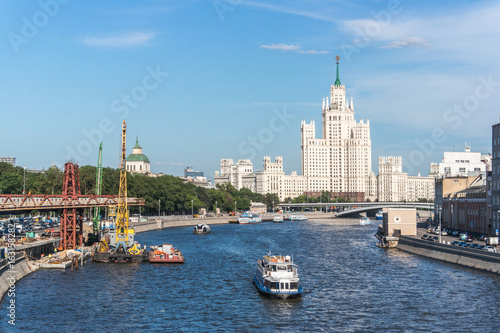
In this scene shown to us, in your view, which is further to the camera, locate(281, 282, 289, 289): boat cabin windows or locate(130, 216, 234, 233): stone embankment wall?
locate(130, 216, 234, 233): stone embankment wall

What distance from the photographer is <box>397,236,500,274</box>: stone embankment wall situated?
72881 mm

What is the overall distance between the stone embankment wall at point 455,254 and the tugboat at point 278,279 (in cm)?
2419

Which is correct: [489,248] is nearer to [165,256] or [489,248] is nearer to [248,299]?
[248,299]

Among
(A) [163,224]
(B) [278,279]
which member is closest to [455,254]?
(B) [278,279]

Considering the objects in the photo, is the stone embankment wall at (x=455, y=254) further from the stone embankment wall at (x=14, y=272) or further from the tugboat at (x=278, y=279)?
the stone embankment wall at (x=14, y=272)

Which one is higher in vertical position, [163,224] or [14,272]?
[14,272]

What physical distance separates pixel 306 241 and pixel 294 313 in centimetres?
7140

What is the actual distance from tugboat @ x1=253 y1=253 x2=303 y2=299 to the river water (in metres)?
0.94

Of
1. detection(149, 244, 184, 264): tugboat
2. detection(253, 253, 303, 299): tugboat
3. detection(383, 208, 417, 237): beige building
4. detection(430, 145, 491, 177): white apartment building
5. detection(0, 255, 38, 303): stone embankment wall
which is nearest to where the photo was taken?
detection(0, 255, 38, 303): stone embankment wall

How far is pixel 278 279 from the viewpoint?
61219mm

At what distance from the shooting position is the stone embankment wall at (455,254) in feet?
239

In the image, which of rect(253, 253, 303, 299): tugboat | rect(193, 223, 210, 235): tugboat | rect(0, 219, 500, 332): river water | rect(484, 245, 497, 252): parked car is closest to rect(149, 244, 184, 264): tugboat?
rect(0, 219, 500, 332): river water

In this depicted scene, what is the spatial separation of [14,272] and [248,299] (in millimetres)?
22912

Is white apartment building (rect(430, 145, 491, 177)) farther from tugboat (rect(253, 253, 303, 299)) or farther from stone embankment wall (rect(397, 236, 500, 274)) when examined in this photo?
tugboat (rect(253, 253, 303, 299))
